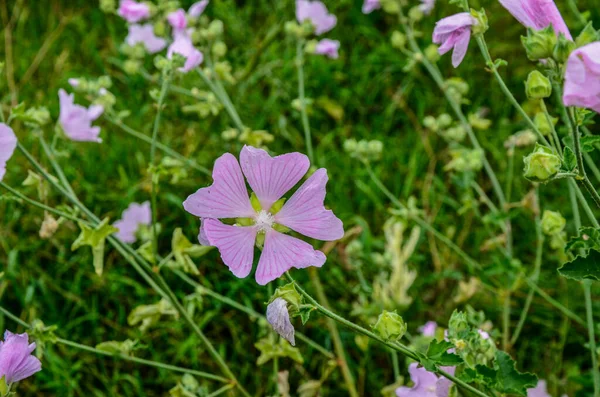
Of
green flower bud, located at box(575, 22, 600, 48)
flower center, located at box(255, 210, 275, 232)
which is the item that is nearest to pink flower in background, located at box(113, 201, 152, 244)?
flower center, located at box(255, 210, 275, 232)

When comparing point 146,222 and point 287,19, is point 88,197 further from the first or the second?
point 287,19

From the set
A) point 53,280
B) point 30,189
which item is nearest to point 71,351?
point 53,280

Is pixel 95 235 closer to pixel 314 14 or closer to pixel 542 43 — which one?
pixel 542 43

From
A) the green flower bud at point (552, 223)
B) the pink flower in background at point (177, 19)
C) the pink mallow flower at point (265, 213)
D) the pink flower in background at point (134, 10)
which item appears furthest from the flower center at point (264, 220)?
the pink flower in background at point (134, 10)

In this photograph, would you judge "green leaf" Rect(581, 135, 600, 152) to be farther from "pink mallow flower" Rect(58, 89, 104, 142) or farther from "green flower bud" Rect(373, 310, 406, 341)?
"pink mallow flower" Rect(58, 89, 104, 142)

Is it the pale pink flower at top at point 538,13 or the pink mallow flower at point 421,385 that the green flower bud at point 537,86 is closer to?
the pale pink flower at top at point 538,13
